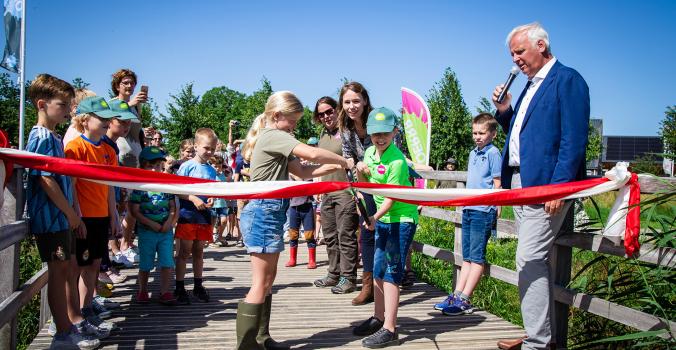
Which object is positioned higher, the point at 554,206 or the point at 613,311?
the point at 554,206

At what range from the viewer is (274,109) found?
3734mm

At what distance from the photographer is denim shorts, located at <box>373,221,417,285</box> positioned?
405cm

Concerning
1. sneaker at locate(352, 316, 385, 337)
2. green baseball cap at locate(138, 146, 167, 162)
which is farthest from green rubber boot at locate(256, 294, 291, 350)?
green baseball cap at locate(138, 146, 167, 162)

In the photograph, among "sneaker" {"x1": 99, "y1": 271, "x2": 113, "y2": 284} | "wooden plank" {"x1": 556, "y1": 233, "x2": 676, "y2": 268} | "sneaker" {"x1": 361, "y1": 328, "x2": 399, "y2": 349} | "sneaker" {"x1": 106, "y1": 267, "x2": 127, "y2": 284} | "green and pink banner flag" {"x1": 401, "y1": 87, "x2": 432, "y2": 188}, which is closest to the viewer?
"wooden plank" {"x1": 556, "y1": 233, "x2": 676, "y2": 268}

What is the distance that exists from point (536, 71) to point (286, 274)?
4423mm

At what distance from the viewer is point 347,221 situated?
19.2 feet

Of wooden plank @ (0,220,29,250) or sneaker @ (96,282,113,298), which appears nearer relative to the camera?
wooden plank @ (0,220,29,250)

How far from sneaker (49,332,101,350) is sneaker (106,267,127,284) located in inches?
93.4

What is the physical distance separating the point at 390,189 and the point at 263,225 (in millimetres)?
845

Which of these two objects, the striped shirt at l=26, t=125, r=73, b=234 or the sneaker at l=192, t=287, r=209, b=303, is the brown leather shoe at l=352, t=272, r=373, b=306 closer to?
the sneaker at l=192, t=287, r=209, b=303

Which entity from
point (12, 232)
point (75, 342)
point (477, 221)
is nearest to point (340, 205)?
point (477, 221)

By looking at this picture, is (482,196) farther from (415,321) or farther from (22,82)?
(22,82)

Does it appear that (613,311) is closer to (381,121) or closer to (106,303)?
(381,121)

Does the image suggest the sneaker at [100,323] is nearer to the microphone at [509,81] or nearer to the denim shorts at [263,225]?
the denim shorts at [263,225]
